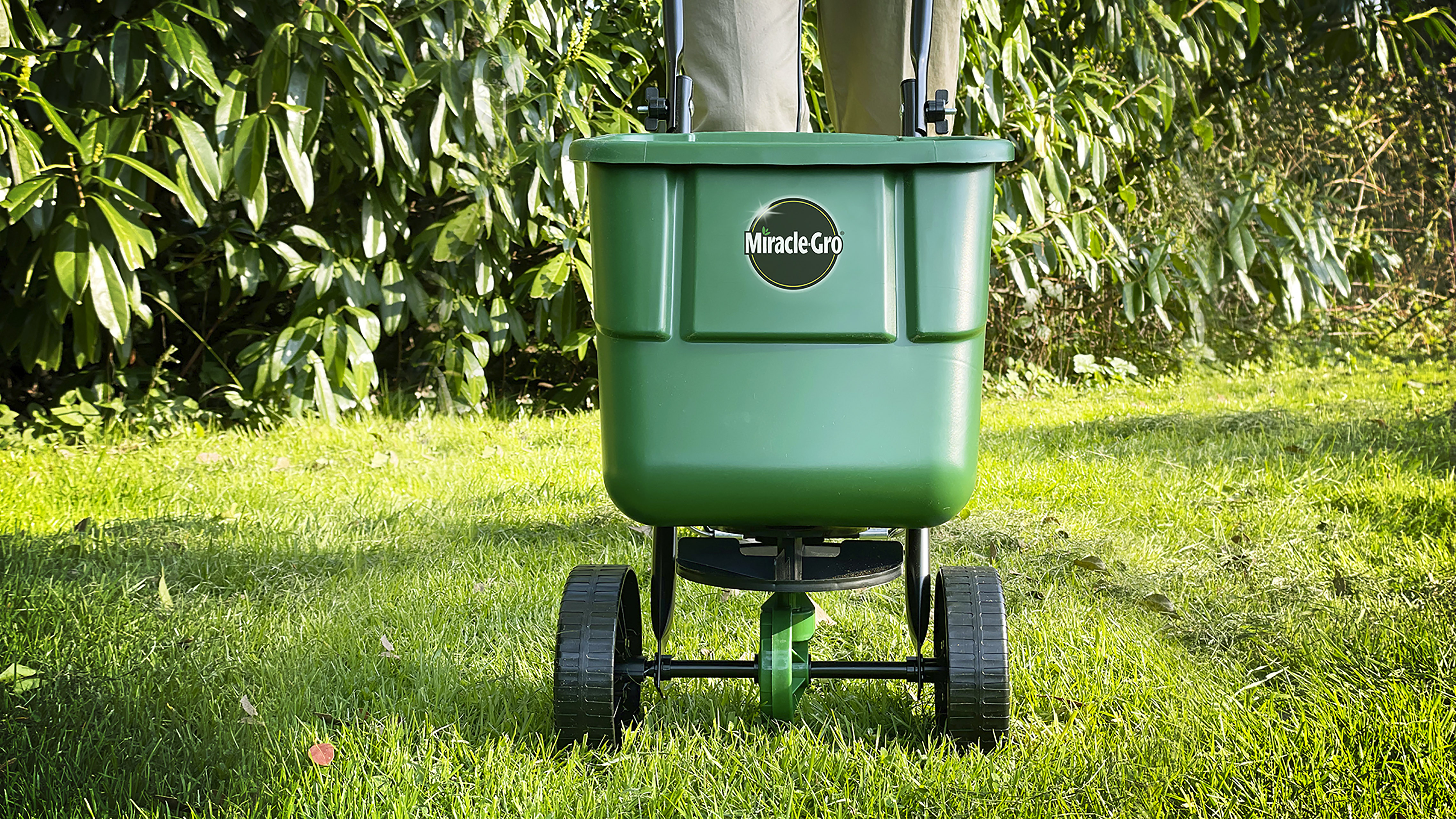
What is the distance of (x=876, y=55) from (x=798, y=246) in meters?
0.58

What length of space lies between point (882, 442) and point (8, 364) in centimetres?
299

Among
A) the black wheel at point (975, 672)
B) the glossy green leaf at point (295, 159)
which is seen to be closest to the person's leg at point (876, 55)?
the black wheel at point (975, 672)

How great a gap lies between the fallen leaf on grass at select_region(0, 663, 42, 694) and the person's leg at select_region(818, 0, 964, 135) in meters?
1.25

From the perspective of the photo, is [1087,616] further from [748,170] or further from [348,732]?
[348,732]

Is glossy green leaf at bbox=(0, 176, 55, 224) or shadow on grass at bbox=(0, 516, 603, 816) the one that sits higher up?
glossy green leaf at bbox=(0, 176, 55, 224)

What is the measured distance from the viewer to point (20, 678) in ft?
4.59

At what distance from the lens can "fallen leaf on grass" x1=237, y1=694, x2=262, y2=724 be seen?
4.34 ft

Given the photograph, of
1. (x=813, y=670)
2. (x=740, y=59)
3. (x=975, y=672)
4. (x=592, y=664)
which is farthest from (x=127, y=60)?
(x=975, y=672)

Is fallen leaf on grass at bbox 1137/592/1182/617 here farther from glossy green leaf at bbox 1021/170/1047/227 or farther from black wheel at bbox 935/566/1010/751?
glossy green leaf at bbox 1021/170/1047/227

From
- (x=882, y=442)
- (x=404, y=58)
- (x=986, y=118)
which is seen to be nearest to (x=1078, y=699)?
(x=882, y=442)

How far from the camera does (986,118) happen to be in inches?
144

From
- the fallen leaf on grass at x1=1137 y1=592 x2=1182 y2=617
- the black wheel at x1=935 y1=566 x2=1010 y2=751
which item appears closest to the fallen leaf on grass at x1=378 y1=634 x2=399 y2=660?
the black wheel at x1=935 y1=566 x2=1010 y2=751

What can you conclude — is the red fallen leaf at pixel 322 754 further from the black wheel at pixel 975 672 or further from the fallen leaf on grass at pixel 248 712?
the black wheel at pixel 975 672

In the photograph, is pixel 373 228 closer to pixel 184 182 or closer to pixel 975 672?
pixel 184 182
